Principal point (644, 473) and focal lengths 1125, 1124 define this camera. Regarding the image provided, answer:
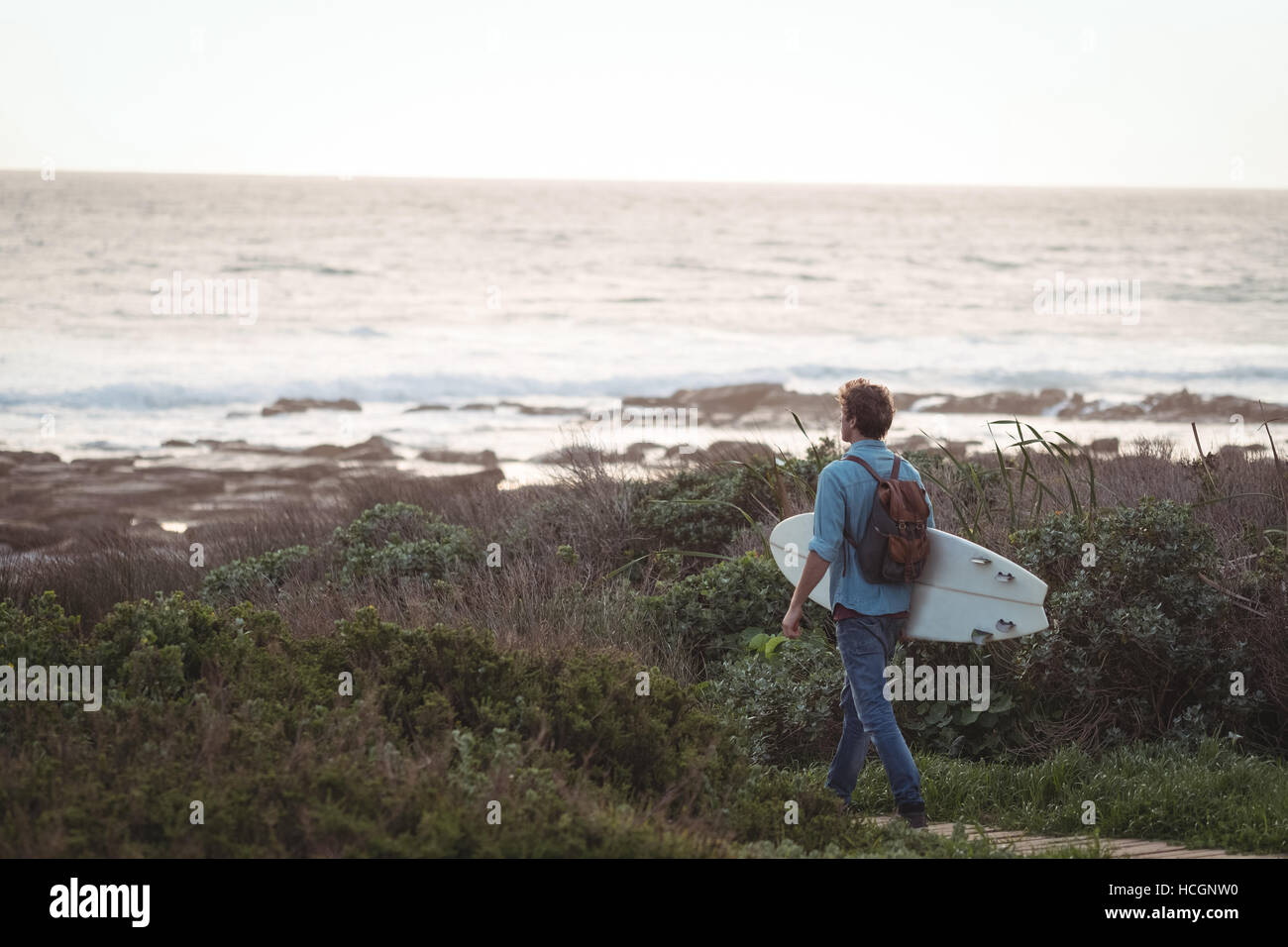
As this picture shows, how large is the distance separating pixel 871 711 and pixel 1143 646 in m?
2.22

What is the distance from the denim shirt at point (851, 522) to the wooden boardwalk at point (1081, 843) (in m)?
1.03

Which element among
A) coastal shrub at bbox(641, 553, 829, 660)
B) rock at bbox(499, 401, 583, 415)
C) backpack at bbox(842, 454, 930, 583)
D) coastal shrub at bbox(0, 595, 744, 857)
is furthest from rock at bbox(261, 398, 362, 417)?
backpack at bbox(842, 454, 930, 583)

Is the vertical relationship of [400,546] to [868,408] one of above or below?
below

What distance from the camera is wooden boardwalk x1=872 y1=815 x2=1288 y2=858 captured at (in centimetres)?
494

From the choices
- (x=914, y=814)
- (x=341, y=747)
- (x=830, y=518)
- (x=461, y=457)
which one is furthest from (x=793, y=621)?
(x=461, y=457)

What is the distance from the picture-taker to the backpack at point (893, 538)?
531 cm

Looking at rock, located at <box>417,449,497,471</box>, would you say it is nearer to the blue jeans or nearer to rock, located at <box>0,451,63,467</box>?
rock, located at <box>0,451,63,467</box>

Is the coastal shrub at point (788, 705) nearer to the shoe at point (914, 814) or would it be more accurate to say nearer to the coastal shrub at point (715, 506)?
the shoe at point (914, 814)

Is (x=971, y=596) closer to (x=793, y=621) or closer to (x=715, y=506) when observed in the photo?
(x=793, y=621)

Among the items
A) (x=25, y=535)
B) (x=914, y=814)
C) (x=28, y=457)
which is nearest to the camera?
(x=914, y=814)

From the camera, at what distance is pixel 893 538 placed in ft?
17.4
